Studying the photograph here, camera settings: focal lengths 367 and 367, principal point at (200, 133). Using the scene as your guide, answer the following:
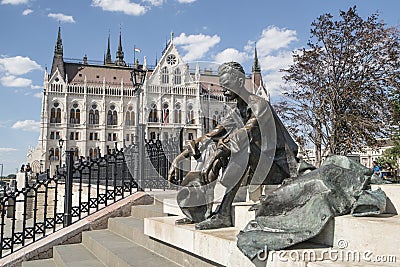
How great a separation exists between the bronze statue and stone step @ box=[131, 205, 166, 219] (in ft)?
6.36

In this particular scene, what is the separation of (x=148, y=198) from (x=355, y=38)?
15770 mm

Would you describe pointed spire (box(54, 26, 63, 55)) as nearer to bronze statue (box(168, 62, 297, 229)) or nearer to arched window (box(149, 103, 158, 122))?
arched window (box(149, 103, 158, 122))

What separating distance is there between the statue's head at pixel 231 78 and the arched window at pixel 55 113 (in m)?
67.3

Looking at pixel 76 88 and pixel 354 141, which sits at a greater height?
pixel 76 88

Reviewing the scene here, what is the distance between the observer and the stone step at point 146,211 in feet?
20.0

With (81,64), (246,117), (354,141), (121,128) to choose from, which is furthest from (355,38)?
(81,64)

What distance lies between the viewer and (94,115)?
227 feet

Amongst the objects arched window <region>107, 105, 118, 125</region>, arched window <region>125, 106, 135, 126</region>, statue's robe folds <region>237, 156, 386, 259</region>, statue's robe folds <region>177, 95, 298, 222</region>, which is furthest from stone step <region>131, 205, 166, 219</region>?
arched window <region>107, 105, 118, 125</region>

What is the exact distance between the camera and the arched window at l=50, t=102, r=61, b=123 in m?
66.1

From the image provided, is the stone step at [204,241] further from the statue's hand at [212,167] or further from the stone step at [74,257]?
the stone step at [74,257]

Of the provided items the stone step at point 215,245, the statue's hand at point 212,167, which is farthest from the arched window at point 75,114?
the statue's hand at point 212,167

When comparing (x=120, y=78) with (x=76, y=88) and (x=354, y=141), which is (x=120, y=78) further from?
(x=354, y=141)

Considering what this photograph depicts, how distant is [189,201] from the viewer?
13.4ft

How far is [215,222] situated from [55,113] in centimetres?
6804
